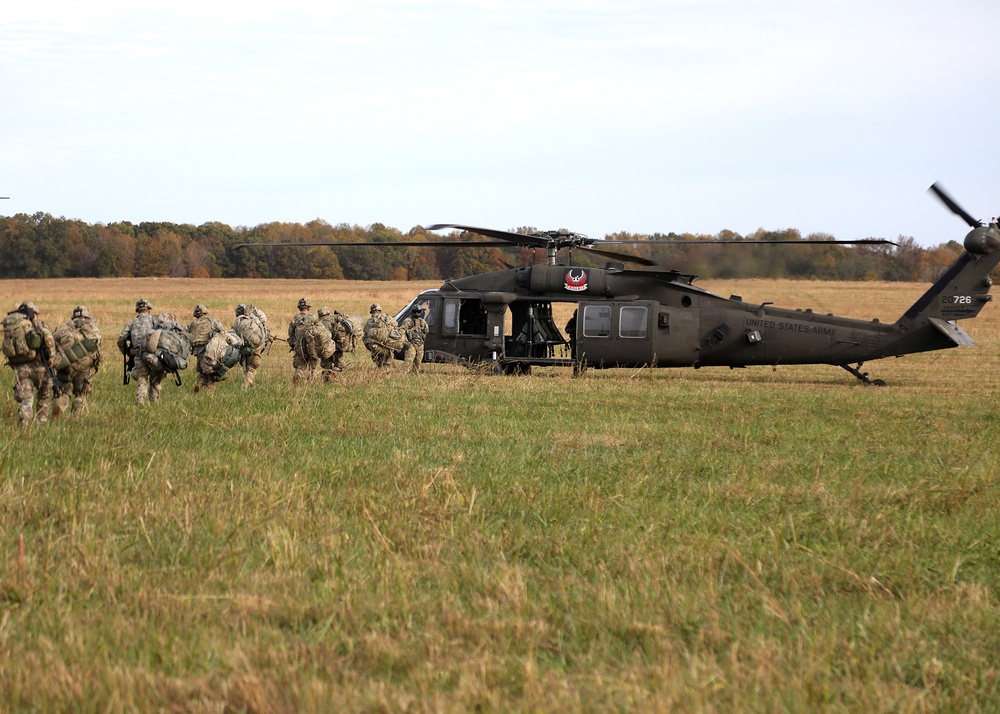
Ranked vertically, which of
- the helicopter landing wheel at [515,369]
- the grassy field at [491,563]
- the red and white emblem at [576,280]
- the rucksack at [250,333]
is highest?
the red and white emblem at [576,280]

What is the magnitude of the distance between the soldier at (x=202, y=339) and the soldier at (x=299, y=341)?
1.15 metres

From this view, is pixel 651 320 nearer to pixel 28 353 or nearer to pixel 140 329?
pixel 140 329

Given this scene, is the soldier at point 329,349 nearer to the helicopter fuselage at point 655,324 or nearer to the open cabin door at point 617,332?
the helicopter fuselage at point 655,324

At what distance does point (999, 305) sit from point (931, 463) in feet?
130

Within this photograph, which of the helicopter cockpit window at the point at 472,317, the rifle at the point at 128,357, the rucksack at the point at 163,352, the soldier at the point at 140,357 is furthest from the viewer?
the helicopter cockpit window at the point at 472,317

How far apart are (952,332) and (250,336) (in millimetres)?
10993

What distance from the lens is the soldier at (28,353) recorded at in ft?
33.0

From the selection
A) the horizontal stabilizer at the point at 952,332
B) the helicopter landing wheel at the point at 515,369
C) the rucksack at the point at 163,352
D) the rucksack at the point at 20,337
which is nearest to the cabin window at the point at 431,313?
the helicopter landing wheel at the point at 515,369

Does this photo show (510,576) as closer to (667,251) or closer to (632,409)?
(632,409)

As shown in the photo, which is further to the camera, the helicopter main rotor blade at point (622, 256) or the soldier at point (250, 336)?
the helicopter main rotor blade at point (622, 256)

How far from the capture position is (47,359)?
10312 millimetres

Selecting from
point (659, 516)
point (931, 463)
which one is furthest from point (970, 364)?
point (659, 516)

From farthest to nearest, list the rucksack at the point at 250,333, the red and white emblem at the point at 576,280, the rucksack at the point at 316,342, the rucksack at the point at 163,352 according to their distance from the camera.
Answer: the red and white emblem at the point at 576,280, the rucksack at the point at 316,342, the rucksack at the point at 250,333, the rucksack at the point at 163,352

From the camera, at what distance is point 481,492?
24.0ft
